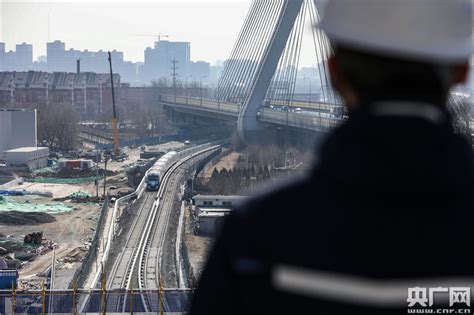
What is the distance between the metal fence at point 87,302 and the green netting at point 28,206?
590 centimetres

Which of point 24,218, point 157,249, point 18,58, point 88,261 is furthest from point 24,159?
point 18,58

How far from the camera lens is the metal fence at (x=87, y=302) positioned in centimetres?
475

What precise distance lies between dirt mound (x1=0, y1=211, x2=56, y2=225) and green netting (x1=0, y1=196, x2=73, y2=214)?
1.07ft

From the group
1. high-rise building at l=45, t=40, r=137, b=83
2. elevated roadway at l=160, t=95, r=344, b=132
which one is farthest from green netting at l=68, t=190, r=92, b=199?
high-rise building at l=45, t=40, r=137, b=83

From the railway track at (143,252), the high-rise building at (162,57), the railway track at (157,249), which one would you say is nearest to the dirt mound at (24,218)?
the railway track at (143,252)

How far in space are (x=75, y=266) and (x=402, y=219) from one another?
7.46 meters

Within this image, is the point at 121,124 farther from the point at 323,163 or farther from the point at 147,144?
the point at 323,163

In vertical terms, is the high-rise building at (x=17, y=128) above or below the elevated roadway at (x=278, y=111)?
below

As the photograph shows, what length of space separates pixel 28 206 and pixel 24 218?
1.05 meters

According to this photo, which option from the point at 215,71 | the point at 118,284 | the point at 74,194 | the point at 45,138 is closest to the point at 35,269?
the point at 118,284

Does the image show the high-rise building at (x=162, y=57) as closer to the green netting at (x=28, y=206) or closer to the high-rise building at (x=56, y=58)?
the high-rise building at (x=56, y=58)

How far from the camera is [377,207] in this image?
1.36 ft

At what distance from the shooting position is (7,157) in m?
15.7

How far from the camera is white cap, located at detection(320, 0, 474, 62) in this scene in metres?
0.43
